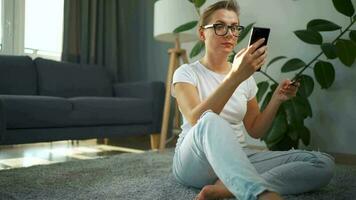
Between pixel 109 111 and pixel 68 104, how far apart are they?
0.98 ft

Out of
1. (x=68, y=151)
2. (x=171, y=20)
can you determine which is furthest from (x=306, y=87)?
(x=68, y=151)

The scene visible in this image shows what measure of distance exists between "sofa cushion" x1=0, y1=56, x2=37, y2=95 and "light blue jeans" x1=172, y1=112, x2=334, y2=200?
1921 mm

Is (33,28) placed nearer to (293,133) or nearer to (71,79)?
(71,79)

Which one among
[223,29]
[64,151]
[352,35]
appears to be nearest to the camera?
[223,29]

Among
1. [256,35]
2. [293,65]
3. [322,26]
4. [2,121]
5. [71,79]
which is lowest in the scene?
[2,121]

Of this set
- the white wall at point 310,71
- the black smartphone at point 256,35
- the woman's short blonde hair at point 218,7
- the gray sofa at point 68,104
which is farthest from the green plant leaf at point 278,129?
the black smartphone at point 256,35

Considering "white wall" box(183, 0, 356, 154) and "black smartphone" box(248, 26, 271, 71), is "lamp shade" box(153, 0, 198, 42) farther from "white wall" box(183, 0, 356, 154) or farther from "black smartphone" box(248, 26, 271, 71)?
"black smartphone" box(248, 26, 271, 71)

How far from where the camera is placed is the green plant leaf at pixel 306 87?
2.26 m

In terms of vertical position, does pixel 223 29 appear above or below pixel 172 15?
below

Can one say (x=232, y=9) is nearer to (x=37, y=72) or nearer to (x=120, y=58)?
(x=37, y=72)

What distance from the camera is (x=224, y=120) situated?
0.99 metres

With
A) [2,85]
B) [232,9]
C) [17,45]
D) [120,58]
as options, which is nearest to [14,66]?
[2,85]

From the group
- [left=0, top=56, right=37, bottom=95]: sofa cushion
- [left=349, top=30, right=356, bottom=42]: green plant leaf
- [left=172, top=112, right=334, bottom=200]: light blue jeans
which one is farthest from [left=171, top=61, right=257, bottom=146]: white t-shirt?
[left=0, top=56, right=37, bottom=95]: sofa cushion

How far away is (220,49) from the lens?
1258mm
